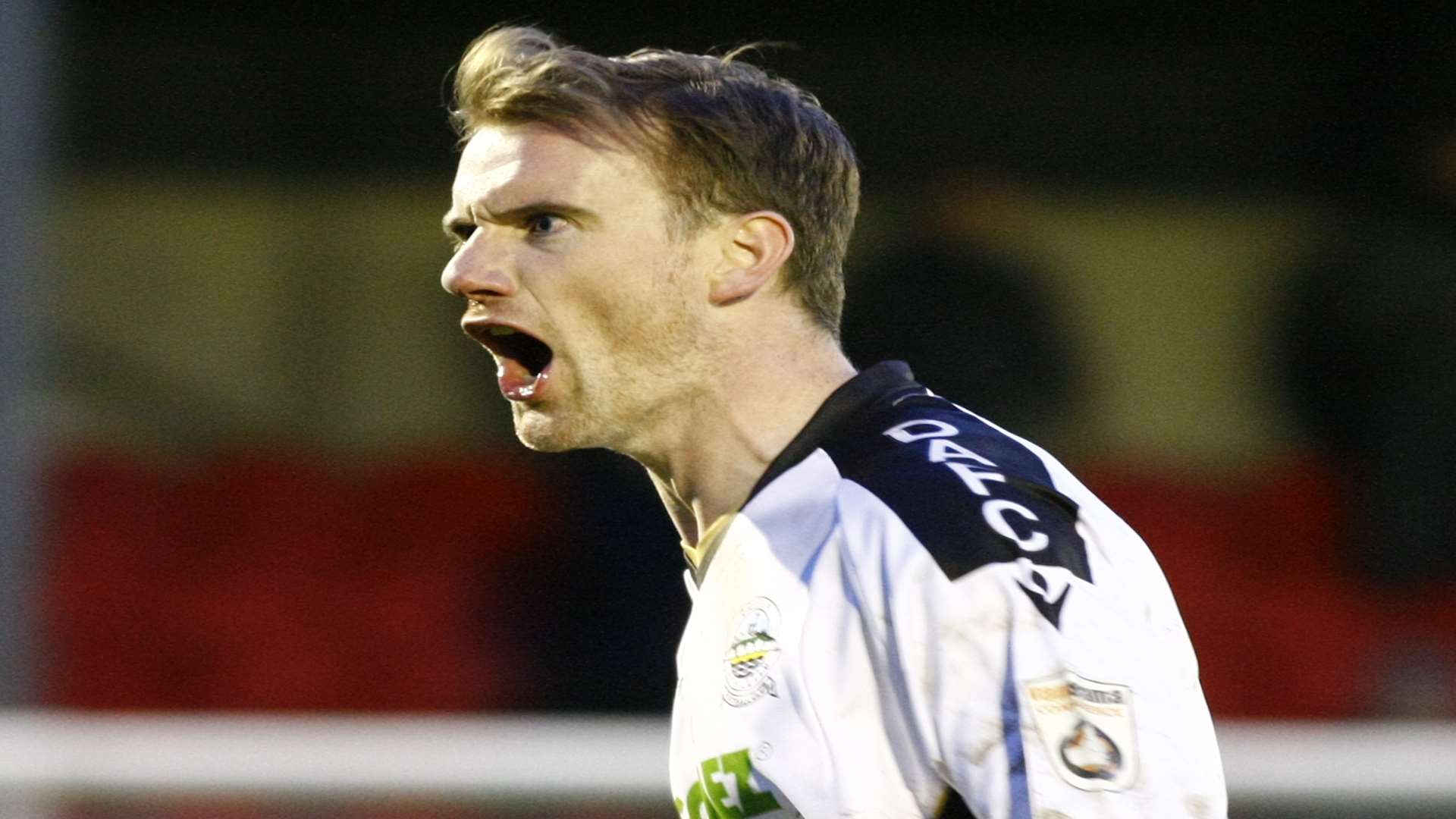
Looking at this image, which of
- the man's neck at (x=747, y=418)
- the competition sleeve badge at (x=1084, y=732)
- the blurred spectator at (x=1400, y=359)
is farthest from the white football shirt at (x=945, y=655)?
the blurred spectator at (x=1400, y=359)

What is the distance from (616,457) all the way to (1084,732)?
376 cm

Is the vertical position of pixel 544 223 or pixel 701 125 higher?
pixel 701 125

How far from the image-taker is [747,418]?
2273 millimetres

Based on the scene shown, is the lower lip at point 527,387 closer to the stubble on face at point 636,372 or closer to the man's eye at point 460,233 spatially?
the stubble on face at point 636,372

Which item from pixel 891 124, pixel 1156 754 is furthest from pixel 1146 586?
pixel 891 124

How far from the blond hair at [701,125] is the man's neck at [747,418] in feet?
Answer: 0.28

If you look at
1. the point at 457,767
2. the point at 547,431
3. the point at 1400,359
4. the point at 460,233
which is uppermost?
the point at 1400,359

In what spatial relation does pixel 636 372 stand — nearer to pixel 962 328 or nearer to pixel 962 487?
pixel 962 487

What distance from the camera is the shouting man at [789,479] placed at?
183 centimetres

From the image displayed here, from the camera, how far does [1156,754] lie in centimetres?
182

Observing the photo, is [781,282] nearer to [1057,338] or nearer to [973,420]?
[973,420]

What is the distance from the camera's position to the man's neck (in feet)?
7.41

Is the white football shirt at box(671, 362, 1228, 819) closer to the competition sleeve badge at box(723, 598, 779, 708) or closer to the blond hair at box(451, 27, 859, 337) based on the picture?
the competition sleeve badge at box(723, 598, 779, 708)

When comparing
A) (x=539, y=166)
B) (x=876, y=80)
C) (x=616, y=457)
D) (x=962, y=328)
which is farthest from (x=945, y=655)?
(x=876, y=80)
